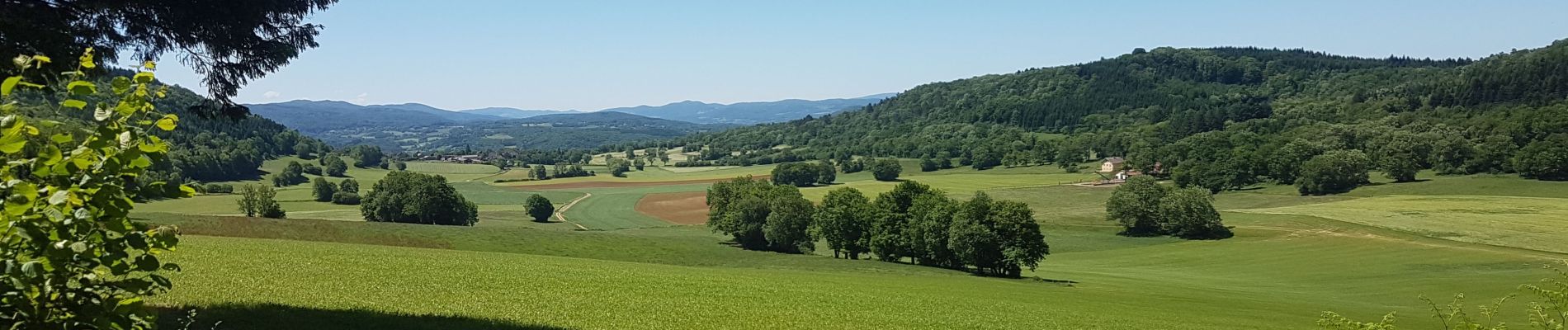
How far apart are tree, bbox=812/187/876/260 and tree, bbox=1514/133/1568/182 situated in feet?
364

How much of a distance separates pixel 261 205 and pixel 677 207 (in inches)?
2157

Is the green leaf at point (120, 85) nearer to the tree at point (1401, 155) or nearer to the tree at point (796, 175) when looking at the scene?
the tree at point (1401, 155)

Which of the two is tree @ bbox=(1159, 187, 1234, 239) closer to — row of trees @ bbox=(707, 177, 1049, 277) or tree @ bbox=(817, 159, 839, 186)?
row of trees @ bbox=(707, 177, 1049, 277)

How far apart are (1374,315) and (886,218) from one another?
38.3m

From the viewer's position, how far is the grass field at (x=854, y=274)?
21844 mm

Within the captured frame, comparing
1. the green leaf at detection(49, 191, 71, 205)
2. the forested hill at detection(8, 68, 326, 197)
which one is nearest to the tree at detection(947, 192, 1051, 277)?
the green leaf at detection(49, 191, 71, 205)

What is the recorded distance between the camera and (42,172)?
401 cm

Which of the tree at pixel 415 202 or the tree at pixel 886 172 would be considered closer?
the tree at pixel 415 202

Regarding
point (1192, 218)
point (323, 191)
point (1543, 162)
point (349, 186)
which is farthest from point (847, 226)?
point (1543, 162)

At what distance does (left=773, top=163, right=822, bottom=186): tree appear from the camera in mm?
163500

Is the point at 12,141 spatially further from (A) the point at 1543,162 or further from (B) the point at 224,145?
(B) the point at 224,145

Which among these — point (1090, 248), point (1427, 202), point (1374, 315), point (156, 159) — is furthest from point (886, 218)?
point (1427, 202)

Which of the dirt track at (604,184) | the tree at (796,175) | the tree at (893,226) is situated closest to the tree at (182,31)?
the tree at (893,226)

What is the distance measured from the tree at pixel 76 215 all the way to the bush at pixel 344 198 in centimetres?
12492
